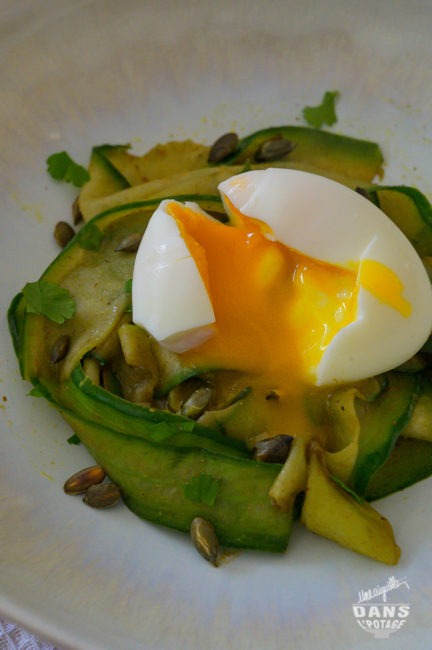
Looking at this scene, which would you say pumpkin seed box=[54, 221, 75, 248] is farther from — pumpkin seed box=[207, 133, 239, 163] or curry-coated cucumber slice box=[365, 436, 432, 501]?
curry-coated cucumber slice box=[365, 436, 432, 501]

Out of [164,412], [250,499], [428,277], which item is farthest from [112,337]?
[428,277]

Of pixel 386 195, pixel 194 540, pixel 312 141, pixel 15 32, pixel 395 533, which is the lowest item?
pixel 395 533

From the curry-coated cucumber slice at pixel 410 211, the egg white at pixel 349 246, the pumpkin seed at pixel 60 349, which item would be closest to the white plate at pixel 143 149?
the pumpkin seed at pixel 60 349

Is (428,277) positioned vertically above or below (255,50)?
below

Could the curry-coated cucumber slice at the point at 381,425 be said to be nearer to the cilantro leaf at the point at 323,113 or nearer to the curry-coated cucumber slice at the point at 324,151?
the curry-coated cucumber slice at the point at 324,151


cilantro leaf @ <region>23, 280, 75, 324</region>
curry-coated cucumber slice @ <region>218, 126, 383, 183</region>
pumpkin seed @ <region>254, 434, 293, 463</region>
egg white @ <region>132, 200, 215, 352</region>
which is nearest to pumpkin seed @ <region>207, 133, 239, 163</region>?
curry-coated cucumber slice @ <region>218, 126, 383, 183</region>

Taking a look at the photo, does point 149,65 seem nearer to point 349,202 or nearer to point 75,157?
point 75,157

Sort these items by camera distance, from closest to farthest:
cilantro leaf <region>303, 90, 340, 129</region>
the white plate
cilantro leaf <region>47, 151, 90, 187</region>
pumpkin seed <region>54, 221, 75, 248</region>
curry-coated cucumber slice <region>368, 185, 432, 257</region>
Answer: the white plate → curry-coated cucumber slice <region>368, 185, 432, 257</region> → pumpkin seed <region>54, 221, 75, 248</region> → cilantro leaf <region>47, 151, 90, 187</region> → cilantro leaf <region>303, 90, 340, 129</region>

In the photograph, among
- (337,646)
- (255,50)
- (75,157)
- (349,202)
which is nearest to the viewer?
(337,646)
